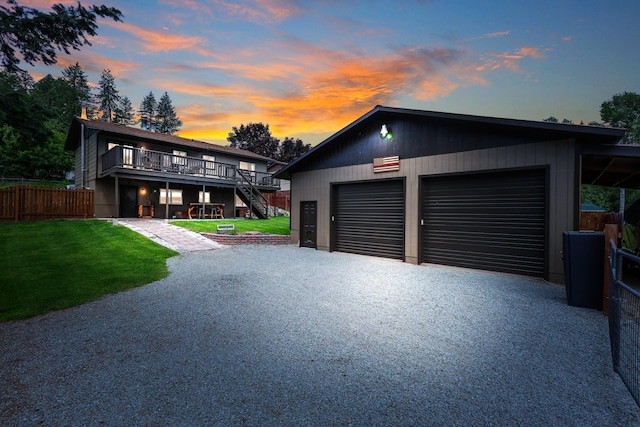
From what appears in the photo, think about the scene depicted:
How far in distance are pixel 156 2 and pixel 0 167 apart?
A: 1476 inches

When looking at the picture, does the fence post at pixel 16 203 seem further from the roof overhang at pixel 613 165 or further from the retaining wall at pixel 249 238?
the roof overhang at pixel 613 165

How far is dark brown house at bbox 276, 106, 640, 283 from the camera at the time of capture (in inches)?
259

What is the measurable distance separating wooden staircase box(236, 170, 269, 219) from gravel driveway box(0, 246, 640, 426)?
16.4 metres

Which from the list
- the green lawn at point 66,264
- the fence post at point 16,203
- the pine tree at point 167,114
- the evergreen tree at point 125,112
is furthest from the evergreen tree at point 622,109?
the evergreen tree at point 125,112

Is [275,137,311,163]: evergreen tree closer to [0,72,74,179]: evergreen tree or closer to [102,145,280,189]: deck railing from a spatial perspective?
[102,145,280,189]: deck railing

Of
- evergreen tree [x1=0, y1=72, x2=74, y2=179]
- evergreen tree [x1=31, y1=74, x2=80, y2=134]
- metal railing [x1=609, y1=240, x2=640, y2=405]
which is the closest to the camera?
metal railing [x1=609, y1=240, x2=640, y2=405]

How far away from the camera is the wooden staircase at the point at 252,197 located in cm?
2152

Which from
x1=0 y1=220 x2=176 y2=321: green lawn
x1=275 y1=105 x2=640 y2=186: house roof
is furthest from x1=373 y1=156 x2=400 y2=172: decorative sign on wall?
x1=0 y1=220 x2=176 y2=321: green lawn

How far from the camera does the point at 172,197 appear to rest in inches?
824

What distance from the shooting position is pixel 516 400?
2.33 m

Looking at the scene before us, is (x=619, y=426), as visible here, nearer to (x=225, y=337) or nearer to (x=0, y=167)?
(x=225, y=337)

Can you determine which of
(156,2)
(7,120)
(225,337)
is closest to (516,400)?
(225,337)

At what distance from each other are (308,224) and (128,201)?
593 inches

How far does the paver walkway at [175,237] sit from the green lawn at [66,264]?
517 millimetres
